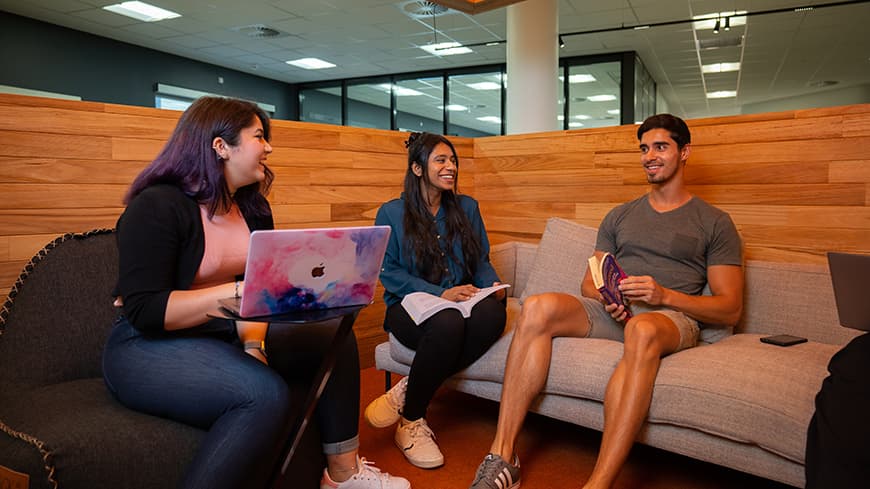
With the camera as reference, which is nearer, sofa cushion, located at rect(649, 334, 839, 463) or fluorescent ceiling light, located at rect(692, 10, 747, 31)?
sofa cushion, located at rect(649, 334, 839, 463)

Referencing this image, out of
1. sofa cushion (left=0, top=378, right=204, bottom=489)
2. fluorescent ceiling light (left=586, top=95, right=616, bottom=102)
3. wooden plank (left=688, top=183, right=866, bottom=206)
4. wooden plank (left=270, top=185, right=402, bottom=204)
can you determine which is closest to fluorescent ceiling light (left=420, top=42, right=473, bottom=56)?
fluorescent ceiling light (left=586, top=95, right=616, bottom=102)

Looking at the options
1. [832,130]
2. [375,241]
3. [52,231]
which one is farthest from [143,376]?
[832,130]

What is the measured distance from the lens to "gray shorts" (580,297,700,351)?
2.20 m

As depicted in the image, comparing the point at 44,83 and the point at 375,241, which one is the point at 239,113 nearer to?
the point at 375,241

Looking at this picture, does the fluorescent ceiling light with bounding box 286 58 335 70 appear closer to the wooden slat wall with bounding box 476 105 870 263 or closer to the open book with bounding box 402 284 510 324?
the wooden slat wall with bounding box 476 105 870 263

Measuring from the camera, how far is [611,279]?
2193 mm

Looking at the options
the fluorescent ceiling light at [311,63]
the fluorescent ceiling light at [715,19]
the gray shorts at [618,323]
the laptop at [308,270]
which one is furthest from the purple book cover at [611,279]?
the fluorescent ceiling light at [311,63]

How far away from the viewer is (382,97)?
480 inches

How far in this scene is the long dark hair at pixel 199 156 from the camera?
1.71m

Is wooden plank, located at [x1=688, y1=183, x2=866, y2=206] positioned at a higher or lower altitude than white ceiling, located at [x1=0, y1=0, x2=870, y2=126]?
lower

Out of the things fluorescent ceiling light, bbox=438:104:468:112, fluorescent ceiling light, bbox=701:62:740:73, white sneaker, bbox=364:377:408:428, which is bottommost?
white sneaker, bbox=364:377:408:428

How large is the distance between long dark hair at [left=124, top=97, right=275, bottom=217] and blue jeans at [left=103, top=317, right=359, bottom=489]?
38cm

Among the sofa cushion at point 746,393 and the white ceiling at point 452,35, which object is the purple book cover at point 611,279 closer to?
the sofa cushion at point 746,393

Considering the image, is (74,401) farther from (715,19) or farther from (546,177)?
(715,19)
